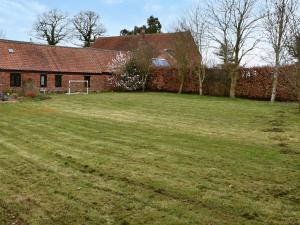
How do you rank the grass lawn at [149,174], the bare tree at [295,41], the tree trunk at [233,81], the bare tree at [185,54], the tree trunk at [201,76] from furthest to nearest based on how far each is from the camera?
the bare tree at [185,54] < the tree trunk at [201,76] < the tree trunk at [233,81] < the bare tree at [295,41] < the grass lawn at [149,174]

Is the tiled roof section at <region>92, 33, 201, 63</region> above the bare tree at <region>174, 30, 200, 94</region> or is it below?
above

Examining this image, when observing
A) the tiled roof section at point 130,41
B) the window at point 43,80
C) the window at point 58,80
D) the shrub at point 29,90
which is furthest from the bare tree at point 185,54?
the tiled roof section at point 130,41

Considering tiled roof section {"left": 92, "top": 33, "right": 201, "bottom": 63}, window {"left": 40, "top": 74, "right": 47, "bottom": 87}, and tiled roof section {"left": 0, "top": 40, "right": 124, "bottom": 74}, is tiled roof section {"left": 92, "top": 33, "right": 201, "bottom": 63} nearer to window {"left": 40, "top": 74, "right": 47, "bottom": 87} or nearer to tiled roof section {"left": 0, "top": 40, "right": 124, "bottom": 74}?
tiled roof section {"left": 0, "top": 40, "right": 124, "bottom": 74}

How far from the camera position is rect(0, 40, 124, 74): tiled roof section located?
107 ft

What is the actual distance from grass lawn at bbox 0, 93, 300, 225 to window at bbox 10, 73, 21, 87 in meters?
19.4

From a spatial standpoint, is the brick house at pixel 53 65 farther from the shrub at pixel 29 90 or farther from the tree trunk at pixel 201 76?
the shrub at pixel 29 90

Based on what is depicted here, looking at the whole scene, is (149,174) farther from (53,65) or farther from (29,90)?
(53,65)

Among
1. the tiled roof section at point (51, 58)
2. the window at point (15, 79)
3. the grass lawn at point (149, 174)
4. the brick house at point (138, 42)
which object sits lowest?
the grass lawn at point (149, 174)

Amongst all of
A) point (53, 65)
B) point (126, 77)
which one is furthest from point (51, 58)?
point (126, 77)

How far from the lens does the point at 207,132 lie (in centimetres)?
1245

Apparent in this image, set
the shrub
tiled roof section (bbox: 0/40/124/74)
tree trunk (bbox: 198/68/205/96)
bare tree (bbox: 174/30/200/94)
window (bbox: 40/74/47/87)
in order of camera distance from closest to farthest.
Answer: the shrub < tiled roof section (bbox: 0/40/124/74) < tree trunk (bbox: 198/68/205/96) < bare tree (bbox: 174/30/200/94) < window (bbox: 40/74/47/87)

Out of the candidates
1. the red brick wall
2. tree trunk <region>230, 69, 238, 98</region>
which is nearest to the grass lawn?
tree trunk <region>230, 69, 238, 98</region>

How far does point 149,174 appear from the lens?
24.3ft

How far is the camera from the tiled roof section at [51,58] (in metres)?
32.8
